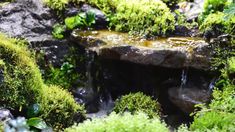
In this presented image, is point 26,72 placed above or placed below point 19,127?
below

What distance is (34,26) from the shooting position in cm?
676

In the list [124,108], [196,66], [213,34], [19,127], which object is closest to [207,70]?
[196,66]

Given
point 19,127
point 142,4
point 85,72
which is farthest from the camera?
point 142,4

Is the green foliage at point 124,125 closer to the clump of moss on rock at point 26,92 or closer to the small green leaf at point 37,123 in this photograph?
the small green leaf at point 37,123

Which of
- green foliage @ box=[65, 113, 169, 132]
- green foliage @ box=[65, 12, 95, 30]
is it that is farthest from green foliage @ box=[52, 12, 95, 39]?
green foliage @ box=[65, 113, 169, 132]

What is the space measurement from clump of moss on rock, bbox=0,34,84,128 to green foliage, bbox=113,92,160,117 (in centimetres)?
77

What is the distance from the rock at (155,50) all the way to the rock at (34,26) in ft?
1.97

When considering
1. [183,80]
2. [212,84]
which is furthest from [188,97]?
[212,84]

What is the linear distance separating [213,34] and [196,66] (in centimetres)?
80

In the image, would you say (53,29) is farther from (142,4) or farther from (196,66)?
(196,66)

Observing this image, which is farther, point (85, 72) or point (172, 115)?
point (85, 72)

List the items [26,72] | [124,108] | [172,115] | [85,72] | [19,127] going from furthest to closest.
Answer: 1. [85,72]
2. [172,115]
3. [124,108]
4. [26,72]
5. [19,127]

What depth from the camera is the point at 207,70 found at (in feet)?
19.4

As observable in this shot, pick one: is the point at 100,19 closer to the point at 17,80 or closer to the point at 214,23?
the point at 214,23
